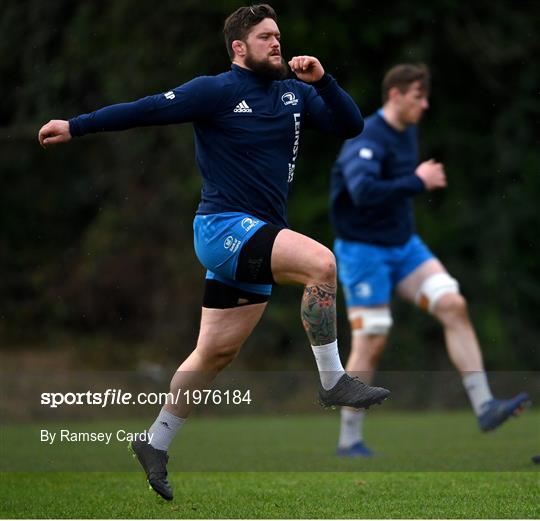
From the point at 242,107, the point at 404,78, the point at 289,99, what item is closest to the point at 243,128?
the point at 242,107

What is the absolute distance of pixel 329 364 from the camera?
19.6ft

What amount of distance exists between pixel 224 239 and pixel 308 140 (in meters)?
9.55

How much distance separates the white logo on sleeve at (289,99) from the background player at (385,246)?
2292 mm

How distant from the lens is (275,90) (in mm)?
6371

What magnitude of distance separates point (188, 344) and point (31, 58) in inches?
170

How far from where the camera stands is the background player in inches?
344

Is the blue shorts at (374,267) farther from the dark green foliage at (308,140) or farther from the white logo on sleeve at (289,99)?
the dark green foliage at (308,140)

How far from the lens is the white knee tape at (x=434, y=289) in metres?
8.95

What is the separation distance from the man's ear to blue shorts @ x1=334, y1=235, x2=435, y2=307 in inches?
120

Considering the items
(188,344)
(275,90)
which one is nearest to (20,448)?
(275,90)

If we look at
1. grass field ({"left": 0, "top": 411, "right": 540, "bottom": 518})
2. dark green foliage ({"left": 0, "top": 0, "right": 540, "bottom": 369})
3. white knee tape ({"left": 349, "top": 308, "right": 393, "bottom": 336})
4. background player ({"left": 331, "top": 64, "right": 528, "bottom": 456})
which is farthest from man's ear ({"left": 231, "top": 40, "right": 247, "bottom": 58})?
dark green foliage ({"left": 0, "top": 0, "right": 540, "bottom": 369})

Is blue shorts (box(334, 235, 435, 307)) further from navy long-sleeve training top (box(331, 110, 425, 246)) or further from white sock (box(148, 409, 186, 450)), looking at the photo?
white sock (box(148, 409, 186, 450))

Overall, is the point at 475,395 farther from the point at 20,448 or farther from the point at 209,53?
the point at 209,53

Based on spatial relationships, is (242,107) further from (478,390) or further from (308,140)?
(308,140)
